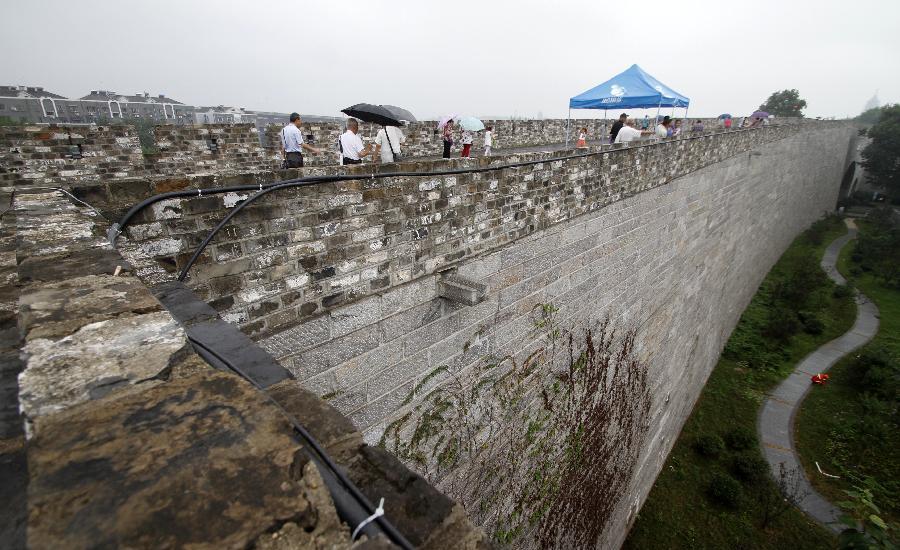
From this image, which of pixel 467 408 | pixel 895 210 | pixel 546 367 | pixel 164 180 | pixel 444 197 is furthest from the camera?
pixel 895 210

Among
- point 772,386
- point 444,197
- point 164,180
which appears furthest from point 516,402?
point 772,386

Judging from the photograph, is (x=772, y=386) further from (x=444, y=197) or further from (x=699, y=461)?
(x=444, y=197)

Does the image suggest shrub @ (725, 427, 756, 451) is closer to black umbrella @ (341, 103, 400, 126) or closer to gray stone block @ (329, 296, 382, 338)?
black umbrella @ (341, 103, 400, 126)

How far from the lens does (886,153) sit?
128 ft

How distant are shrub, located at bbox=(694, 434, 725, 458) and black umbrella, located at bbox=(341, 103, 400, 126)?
11568mm

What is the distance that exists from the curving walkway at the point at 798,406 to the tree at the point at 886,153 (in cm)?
2611

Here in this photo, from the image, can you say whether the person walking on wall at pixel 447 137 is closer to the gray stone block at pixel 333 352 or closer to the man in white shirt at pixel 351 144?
the man in white shirt at pixel 351 144

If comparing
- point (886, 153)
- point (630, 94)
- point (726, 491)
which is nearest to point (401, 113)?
point (630, 94)

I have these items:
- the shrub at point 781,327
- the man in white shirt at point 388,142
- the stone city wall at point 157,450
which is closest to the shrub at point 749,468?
the shrub at point 781,327

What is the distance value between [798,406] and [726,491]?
652 cm

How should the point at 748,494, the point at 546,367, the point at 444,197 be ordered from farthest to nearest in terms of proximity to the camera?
the point at 748,494, the point at 546,367, the point at 444,197

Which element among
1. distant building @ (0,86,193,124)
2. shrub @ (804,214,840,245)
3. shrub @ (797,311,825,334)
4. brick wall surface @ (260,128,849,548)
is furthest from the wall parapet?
shrub @ (804,214,840,245)

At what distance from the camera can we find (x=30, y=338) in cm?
133

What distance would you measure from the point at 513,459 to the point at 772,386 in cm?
1497
